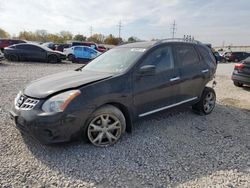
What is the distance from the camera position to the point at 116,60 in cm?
438

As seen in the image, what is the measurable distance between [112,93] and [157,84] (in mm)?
982

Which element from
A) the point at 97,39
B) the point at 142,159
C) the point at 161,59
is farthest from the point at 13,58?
the point at 97,39

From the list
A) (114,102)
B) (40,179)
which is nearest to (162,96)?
(114,102)

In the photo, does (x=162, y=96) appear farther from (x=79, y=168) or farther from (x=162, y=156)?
(x=79, y=168)

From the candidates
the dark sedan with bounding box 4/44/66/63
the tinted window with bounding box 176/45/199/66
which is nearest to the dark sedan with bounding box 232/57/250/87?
the tinted window with bounding box 176/45/199/66

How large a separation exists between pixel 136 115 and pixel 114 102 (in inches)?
20.2

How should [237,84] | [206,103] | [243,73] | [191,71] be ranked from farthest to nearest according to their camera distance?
[237,84], [243,73], [206,103], [191,71]

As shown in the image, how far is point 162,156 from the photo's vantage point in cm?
347

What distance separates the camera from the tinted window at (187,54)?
473 centimetres

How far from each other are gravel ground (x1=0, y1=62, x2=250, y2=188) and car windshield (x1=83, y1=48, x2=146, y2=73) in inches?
47.7

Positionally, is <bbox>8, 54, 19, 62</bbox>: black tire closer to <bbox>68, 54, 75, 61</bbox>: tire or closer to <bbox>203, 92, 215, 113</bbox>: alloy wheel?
<bbox>68, 54, 75, 61</bbox>: tire

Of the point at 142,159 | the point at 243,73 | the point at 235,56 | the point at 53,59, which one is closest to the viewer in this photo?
the point at 142,159

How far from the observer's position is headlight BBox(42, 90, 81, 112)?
319cm

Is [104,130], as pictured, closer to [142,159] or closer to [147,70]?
[142,159]
